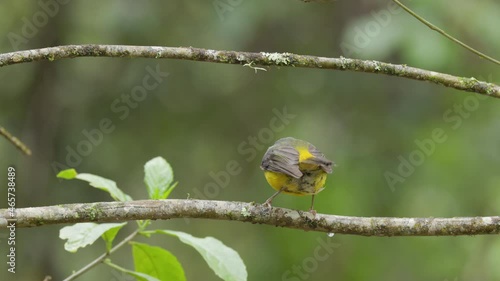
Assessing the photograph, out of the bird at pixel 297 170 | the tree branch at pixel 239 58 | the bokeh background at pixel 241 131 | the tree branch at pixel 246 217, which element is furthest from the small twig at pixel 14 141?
the bokeh background at pixel 241 131

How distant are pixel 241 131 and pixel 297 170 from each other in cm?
364

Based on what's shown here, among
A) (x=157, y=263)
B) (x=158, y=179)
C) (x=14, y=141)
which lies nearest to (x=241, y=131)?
(x=158, y=179)

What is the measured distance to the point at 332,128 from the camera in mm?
6898

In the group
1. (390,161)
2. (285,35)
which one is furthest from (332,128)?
(285,35)

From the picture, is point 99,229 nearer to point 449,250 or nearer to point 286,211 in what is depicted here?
point 286,211

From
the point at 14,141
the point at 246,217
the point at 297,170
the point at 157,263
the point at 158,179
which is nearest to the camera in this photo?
the point at 246,217

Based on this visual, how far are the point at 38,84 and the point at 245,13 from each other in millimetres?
2101

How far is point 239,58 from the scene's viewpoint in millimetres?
2883

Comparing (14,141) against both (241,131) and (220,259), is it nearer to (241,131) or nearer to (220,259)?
(220,259)

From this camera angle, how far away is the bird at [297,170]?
356 centimetres

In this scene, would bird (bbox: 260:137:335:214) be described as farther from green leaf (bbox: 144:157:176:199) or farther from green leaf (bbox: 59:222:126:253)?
green leaf (bbox: 59:222:126:253)

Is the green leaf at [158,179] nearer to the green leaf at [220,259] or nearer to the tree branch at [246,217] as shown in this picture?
the green leaf at [220,259]

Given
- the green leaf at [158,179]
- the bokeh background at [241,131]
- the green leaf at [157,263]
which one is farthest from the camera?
the bokeh background at [241,131]

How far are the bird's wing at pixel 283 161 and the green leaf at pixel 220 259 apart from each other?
2.06ft
